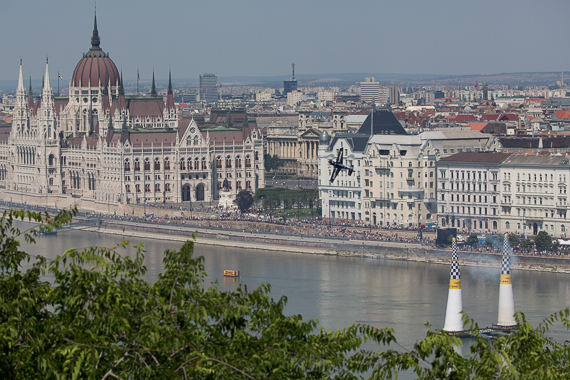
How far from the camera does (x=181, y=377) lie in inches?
558

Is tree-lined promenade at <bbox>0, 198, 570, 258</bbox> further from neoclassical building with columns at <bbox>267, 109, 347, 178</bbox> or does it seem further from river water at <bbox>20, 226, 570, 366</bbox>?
neoclassical building with columns at <bbox>267, 109, 347, 178</bbox>

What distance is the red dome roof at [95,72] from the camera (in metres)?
96.8

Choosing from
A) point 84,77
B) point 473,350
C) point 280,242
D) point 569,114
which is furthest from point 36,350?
point 569,114

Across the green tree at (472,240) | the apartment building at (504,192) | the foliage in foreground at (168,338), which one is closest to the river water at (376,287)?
the green tree at (472,240)

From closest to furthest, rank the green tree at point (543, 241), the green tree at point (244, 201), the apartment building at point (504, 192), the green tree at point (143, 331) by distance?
1. the green tree at point (143, 331)
2. the green tree at point (543, 241)
3. the apartment building at point (504, 192)
4. the green tree at point (244, 201)

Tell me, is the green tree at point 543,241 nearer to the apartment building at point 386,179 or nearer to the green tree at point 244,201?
the apartment building at point 386,179

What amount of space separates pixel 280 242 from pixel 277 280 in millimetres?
13191

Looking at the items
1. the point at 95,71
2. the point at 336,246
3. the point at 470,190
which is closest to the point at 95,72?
the point at 95,71

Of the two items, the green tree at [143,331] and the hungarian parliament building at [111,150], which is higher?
the hungarian parliament building at [111,150]

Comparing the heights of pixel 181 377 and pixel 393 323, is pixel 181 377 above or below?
above

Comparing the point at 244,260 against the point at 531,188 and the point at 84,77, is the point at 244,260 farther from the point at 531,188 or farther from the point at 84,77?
the point at 84,77

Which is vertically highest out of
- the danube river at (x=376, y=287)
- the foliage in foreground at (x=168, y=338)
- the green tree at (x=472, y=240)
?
the foliage in foreground at (x=168, y=338)

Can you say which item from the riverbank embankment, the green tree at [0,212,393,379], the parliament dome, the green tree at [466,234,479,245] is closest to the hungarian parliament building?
the parliament dome

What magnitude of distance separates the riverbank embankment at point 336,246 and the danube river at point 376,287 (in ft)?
2.43
